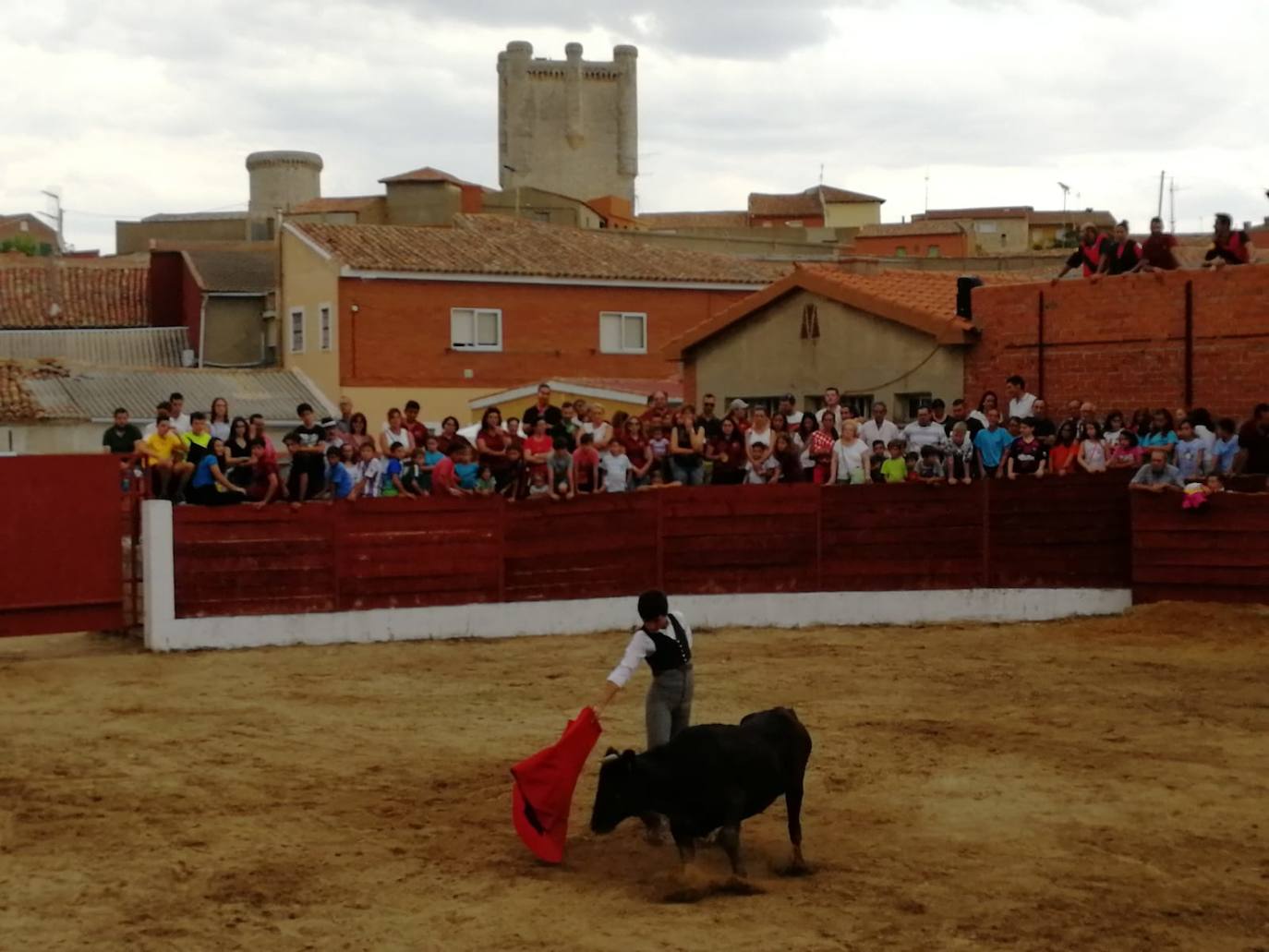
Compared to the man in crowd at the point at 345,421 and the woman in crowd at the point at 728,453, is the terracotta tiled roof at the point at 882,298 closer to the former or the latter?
the woman in crowd at the point at 728,453

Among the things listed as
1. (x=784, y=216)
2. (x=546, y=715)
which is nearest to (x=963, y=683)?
(x=546, y=715)

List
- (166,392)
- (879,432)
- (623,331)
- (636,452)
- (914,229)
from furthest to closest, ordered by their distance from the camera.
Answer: (914,229) → (623,331) → (166,392) → (879,432) → (636,452)

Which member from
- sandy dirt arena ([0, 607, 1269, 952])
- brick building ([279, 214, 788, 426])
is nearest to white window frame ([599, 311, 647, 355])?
brick building ([279, 214, 788, 426])

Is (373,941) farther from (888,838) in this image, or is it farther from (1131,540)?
(1131,540)

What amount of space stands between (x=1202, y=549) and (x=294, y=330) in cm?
2865

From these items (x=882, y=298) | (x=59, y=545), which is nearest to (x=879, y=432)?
(x=882, y=298)

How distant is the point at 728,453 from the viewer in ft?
62.2

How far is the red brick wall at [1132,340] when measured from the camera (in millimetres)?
21062

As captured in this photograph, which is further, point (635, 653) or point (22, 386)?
point (22, 386)

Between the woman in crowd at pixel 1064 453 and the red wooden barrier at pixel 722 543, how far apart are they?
0.14 meters

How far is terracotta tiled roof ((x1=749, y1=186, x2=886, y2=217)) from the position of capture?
98.5m

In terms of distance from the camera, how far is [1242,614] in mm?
17734

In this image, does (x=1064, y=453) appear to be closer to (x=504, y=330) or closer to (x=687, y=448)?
(x=687, y=448)

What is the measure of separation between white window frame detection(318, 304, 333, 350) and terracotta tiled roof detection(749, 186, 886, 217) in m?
59.4
